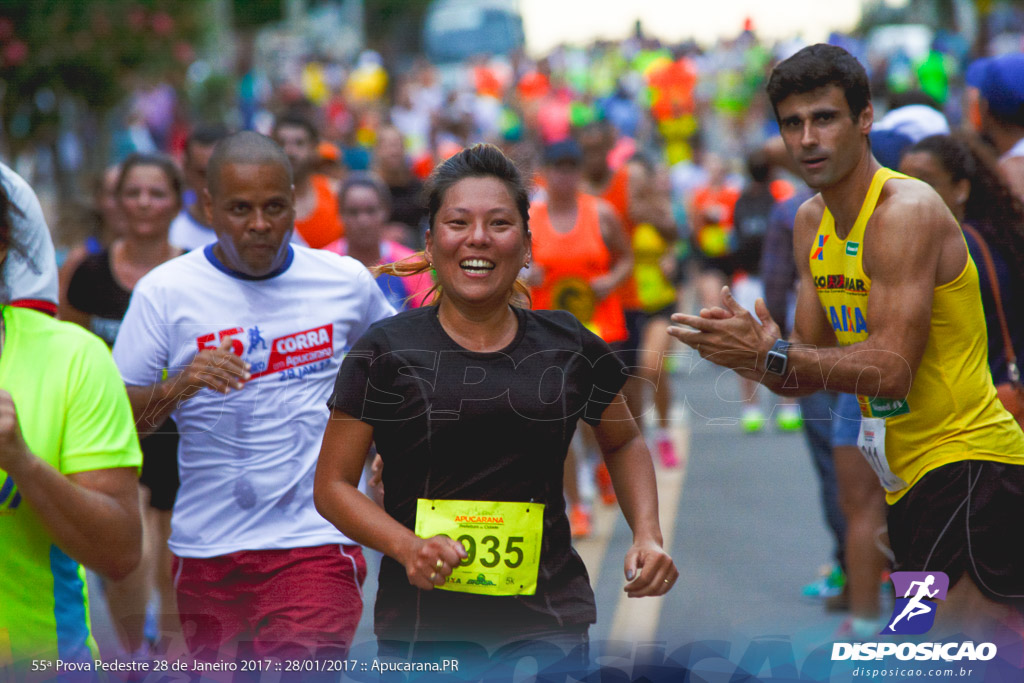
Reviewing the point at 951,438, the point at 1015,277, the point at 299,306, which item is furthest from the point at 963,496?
the point at 299,306

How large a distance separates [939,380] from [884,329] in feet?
1.02

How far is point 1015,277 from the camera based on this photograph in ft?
14.3

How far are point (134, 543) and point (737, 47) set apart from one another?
29202 mm

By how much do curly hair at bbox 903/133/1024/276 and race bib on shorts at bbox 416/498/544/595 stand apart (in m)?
2.01

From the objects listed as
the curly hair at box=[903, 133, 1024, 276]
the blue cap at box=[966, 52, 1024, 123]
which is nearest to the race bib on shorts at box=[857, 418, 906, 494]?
the curly hair at box=[903, 133, 1024, 276]

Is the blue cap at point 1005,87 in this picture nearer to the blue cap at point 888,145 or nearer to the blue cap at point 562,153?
the blue cap at point 888,145

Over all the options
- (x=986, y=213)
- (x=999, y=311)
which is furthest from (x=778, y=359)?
(x=986, y=213)

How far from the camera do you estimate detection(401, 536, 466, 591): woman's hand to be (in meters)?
2.95

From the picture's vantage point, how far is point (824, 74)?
3.92 metres

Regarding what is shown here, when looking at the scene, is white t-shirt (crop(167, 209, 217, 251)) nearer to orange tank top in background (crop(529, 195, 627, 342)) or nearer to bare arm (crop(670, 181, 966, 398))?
orange tank top in background (crop(529, 195, 627, 342))

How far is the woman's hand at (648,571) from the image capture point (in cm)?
317

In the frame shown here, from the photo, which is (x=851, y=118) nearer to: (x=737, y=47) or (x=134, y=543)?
(x=134, y=543)

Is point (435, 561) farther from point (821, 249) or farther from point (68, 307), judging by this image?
point (68, 307)

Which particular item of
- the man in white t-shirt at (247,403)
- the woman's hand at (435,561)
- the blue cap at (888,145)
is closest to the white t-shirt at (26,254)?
the man in white t-shirt at (247,403)
